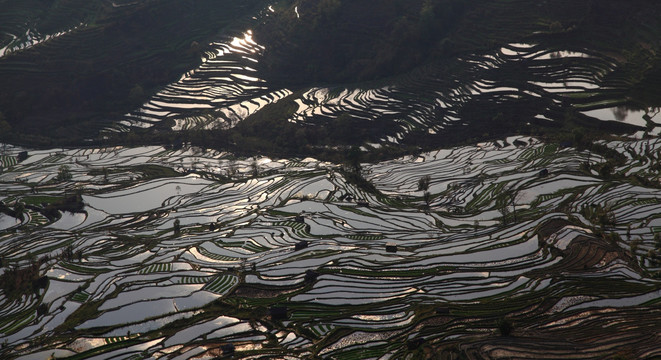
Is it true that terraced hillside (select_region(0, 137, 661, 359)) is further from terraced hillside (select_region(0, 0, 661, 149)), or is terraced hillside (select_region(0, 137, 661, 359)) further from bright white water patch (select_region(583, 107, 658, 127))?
terraced hillside (select_region(0, 0, 661, 149))

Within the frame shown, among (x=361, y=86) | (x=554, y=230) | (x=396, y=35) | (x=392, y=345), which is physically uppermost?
(x=396, y=35)

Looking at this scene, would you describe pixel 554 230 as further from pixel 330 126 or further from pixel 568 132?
pixel 330 126

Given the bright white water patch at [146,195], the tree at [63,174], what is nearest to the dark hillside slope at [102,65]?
the tree at [63,174]

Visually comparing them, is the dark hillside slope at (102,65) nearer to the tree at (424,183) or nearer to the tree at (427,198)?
the tree at (424,183)

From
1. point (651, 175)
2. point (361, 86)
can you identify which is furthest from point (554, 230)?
point (361, 86)

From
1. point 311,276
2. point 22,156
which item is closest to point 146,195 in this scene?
point 22,156

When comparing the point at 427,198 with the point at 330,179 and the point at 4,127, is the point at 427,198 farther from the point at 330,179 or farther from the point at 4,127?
the point at 4,127
